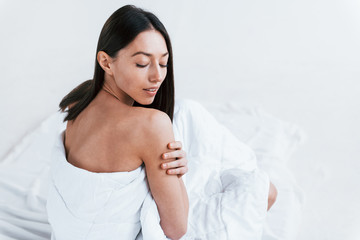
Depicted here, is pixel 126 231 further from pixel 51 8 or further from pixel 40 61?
pixel 51 8

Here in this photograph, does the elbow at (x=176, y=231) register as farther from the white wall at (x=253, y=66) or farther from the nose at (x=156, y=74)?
the white wall at (x=253, y=66)

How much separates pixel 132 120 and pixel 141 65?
182 mm

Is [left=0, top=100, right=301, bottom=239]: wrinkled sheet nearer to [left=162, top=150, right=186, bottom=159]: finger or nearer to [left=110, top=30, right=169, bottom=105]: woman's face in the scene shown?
[left=162, top=150, right=186, bottom=159]: finger

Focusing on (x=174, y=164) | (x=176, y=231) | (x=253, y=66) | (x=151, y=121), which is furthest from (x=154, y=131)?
(x=253, y=66)

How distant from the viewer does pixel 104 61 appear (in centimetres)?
139

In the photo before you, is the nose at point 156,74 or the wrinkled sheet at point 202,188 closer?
the nose at point 156,74

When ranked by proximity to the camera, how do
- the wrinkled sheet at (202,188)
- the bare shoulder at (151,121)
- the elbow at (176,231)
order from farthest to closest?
the wrinkled sheet at (202,188), the elbow at (176,231), the bare shoulder at (151,121)

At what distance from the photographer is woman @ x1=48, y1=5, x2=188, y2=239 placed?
1.30 meters

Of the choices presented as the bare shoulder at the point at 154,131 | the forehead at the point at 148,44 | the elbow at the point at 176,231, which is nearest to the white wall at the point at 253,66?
the elbow at the point at 176,231

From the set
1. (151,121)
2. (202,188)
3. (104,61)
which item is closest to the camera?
(151,121)

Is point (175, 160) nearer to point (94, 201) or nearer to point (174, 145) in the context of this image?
point (174, 145)

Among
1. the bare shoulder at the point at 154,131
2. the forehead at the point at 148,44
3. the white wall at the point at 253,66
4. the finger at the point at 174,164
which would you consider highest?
the forehead at the point at 148,44

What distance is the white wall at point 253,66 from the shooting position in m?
2.48

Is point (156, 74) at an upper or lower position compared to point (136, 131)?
upper
